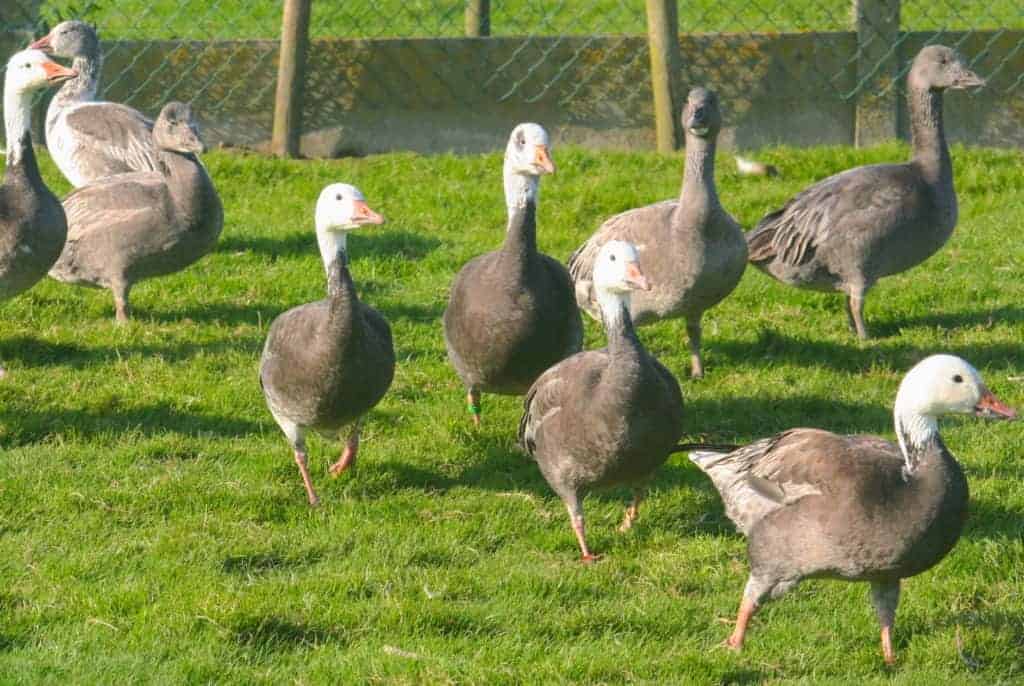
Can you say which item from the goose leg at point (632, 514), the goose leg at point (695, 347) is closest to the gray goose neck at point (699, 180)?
the goose leg at point (695, 347)

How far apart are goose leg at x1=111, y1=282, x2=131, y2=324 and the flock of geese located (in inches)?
0.7

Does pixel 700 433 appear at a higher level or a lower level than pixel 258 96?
lower

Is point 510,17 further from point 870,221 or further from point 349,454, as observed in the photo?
point 349,454

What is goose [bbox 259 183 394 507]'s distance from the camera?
6469 millimetres

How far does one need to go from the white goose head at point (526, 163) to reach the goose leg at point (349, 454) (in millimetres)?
1302

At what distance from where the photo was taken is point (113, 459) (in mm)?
6938

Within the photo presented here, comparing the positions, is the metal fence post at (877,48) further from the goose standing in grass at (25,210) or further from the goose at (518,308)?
the goose standing in grass at (25,210)

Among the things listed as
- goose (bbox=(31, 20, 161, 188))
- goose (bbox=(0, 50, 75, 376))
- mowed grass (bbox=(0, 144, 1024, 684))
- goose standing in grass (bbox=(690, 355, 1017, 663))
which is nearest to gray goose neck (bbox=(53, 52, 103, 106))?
goose (bbox=(31, 20, 161, 188))

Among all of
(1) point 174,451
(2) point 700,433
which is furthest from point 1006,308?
(1) point 174,451

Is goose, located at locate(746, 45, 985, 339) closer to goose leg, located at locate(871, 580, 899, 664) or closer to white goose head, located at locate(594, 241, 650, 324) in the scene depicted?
white goose head, located at locate(594, 241, 650, 324)

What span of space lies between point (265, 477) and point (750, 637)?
2400 mm

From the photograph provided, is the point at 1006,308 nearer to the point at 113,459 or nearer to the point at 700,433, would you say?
the point at 700,433

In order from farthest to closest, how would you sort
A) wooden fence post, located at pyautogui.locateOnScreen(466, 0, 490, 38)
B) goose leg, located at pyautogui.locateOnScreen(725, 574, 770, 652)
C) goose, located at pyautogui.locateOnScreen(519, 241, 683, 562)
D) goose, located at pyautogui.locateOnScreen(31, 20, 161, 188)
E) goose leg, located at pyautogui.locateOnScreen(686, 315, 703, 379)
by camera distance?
wooden fence post, located at pyautogui.locateOnScreen(466, 0, 490, 38), goose, located at pyautogui.locateOnScreen(31, 20, 161, 188), goose leg, located at pyautogui.locateOnScreen(686, 315, 703, 379), goose, located at pyautogui.locateOnScreen(519, 241, 683, 562), goose leg, located at pyautogui.locateOnScreen(725, 574, 770, 652)

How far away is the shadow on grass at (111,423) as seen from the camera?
720cm
